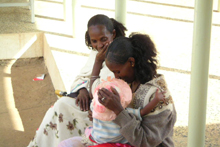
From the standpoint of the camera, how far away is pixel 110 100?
1790 millimetres

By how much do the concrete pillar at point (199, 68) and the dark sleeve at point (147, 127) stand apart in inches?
6.8

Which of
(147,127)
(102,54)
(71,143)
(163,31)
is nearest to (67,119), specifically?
(71,143)

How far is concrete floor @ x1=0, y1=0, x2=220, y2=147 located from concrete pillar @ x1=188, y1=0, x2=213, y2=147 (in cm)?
59

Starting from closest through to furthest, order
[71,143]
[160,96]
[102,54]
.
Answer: [160,96] < [71,143] < [102,54]

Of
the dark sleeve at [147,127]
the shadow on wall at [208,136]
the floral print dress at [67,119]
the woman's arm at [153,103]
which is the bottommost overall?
the shadow on wall at [208,136]

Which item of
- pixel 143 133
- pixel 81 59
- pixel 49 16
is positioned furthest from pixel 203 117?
pixel 49 16

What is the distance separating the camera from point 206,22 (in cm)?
182

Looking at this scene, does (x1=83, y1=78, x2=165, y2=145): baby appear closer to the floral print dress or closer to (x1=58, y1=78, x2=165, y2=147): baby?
(x1=58, y1=78, x2=165, y2=147): baby

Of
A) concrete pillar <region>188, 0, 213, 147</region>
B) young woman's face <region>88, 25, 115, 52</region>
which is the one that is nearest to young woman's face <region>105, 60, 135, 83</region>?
concrete pillar <region>188, 0, 213, 147</region>

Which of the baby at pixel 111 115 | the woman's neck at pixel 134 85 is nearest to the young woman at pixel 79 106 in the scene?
the woman's neck at pixel 134 85

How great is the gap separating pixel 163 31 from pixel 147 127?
10.6 feet

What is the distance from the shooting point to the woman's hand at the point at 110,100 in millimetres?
1792

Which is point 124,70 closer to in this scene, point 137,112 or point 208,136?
point 137,112

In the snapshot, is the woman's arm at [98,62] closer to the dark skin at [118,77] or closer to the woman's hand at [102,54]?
the woman's hand at [102,54]
